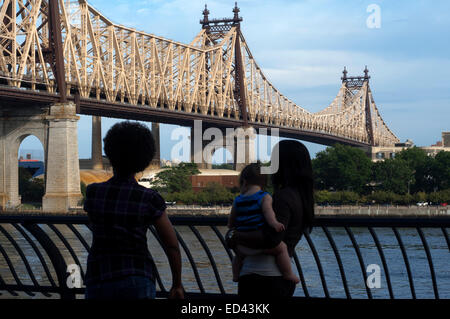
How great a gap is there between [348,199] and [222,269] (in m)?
48.6

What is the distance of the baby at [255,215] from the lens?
4863mm

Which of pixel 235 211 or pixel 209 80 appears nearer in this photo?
pixel 235 211

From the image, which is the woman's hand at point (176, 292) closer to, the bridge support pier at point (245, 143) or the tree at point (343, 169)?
the bridge support pier at point (245, 143)

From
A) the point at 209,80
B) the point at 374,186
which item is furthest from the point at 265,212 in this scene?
the point at 374,186

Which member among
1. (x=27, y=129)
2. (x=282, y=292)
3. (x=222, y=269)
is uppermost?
(x=27, y=129)

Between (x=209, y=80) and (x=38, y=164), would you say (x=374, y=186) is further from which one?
(x=38, y=164)

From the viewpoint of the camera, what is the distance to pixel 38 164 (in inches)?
4112

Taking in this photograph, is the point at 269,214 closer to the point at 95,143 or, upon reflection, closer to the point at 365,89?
the point at 95,143

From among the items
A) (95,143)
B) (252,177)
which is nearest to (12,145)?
(95,143)

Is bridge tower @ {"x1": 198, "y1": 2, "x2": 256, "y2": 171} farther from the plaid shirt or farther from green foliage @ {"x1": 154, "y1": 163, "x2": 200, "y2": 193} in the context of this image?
the plaid shirt

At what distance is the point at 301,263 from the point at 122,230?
2241 centimetres

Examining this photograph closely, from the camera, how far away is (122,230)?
4453 millimetres

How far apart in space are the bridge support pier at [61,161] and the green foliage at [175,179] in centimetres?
1929

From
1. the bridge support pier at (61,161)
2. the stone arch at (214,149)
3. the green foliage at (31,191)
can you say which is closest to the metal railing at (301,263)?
the bridge support pier at (61,161)
